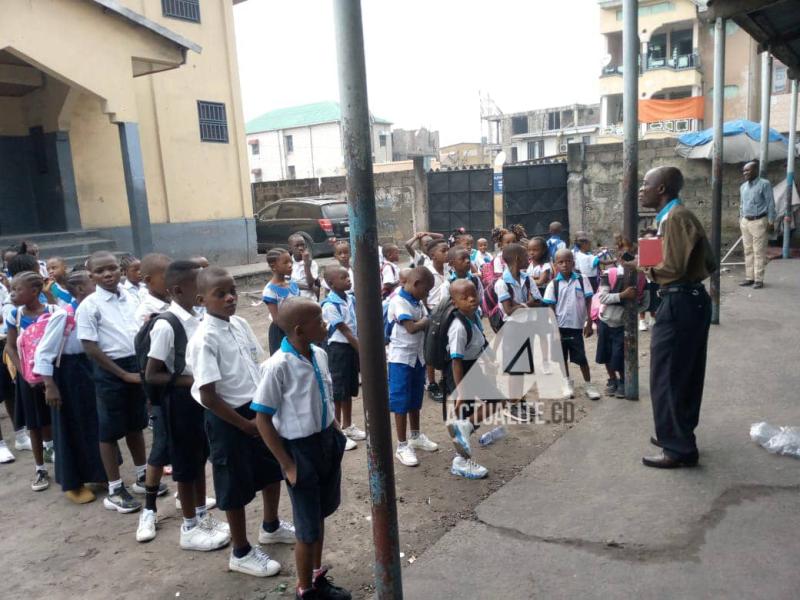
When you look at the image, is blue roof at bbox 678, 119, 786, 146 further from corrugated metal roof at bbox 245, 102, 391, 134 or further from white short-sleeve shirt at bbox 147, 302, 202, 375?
corrugated metal roof at bbox 245, 102, 391, 134

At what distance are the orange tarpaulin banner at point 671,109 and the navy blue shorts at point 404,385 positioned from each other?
83.7 feet

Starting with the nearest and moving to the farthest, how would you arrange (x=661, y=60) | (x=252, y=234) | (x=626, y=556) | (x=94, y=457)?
1. (x=626, y=556)
2. (x=94, y=457)
3. (x=252, y=234)
4. (x=661, y=60)

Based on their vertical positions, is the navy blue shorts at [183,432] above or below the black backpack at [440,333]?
below

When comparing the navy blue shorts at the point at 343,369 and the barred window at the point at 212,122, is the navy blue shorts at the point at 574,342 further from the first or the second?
the barred window at the point at 212,122

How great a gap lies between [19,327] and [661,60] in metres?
30.2

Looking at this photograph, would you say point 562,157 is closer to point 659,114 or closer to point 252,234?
point 252,234

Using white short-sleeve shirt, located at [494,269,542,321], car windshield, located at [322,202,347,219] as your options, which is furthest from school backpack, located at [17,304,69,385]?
car windshield, located at [322,202,347,219]

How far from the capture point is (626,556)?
113 inches

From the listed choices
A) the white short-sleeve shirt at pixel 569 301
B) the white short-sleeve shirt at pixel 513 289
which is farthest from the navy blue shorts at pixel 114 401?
the white short-sleeve shirt at pixel 569 301

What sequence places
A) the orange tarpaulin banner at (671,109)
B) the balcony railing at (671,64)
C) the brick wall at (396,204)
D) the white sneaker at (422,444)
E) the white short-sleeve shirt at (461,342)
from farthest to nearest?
1. the balcony railing at (671,64)
2. the orange tarpaulin banner at (671,109)
3. the brick wall at (396,204)
4. the white sneaker at (422,444)
5. the white short-sleeve shirt at (461,342)

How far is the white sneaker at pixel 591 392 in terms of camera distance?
5.31 m

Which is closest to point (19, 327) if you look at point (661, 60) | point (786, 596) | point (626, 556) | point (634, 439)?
point (626, 556)

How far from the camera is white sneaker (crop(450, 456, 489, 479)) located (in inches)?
157

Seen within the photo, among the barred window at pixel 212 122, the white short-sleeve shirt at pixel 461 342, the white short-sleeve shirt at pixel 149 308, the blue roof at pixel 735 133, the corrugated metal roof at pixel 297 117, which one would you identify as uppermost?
the corrugated metal roof at pixel 297 117
